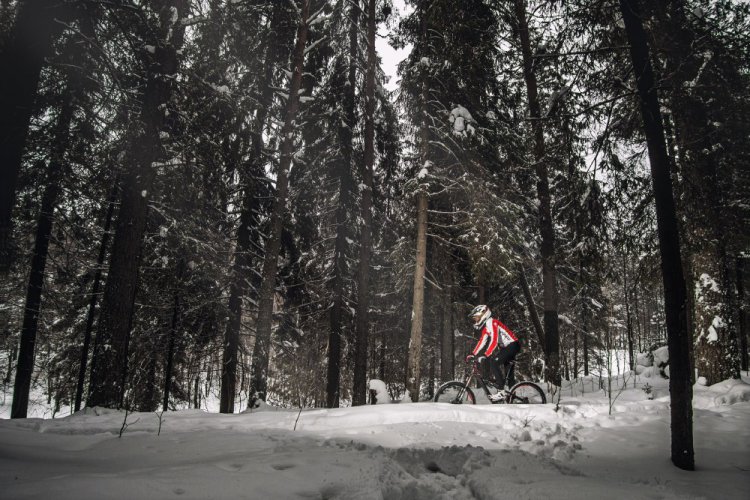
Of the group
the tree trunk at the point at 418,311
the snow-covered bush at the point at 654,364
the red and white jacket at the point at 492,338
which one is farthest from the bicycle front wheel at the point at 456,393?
the snow-covered bush at the point at 654,364

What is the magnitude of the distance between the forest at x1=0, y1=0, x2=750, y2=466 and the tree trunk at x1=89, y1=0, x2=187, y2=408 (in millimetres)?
37

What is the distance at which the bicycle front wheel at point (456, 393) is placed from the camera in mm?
7547

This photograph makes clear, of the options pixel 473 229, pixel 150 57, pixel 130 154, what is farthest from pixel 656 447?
pixel 150 57

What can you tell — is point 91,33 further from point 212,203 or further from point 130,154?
point 212,203

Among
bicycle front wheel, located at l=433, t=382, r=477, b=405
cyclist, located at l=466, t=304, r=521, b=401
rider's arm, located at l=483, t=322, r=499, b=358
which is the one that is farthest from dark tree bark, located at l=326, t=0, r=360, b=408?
rider's arm, located at l=483, t=322, r=499, b=358

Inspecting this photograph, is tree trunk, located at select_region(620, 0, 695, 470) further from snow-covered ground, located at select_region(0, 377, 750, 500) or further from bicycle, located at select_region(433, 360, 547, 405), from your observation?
bicycle, located at select_region(433, 360, 547, 405)

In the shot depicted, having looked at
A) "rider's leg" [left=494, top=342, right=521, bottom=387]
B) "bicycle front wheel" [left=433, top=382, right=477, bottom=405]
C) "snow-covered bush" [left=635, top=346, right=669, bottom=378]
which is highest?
"rider's leg" [left=494, top=342, right=521, bottom=387]

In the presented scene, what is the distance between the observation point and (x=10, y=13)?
275 inches

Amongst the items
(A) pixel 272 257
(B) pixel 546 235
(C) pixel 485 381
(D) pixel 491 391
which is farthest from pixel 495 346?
(A) pixel 272 257

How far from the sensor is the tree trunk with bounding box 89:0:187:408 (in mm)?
6621

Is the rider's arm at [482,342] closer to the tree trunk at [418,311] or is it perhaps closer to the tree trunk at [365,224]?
the tree trunk at [418,311]

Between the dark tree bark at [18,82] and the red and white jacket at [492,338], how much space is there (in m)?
7.93

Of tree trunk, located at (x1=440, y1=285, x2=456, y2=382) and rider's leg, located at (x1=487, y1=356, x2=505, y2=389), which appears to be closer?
rider's leg, located at (x1=487, y1=356, x2=505, y2=389)

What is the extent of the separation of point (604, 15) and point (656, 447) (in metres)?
5.73
